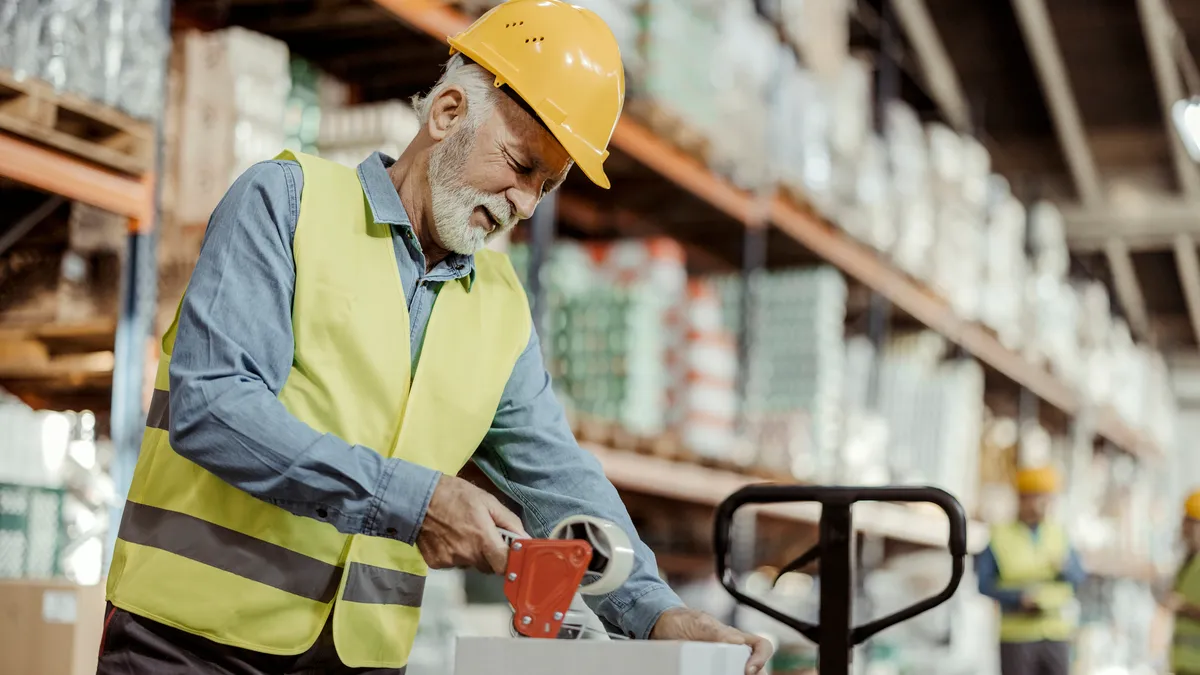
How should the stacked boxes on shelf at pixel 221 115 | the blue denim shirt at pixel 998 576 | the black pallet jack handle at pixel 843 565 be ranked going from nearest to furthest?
1. the black pallet jack handle at pixel 843 565
2. the stacked boxes on shelf at pixel 221 115
3. the blue denim shirt at pixel 998 576

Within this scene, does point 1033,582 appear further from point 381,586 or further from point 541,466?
point 381,586

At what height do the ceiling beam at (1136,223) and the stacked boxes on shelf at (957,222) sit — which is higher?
the ceiling beam at (1136,223)

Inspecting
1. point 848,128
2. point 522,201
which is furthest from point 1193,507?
point 522,201

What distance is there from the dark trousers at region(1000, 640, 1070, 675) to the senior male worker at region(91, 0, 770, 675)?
604cm

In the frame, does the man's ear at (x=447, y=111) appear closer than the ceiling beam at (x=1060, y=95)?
Yes

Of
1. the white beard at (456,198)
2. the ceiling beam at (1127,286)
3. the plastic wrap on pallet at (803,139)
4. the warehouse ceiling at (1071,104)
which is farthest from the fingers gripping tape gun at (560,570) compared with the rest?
the ceiling beam at (1127,286)

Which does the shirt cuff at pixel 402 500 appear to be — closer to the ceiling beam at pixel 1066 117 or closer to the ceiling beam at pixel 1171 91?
the ceiling beam at pixel 1066 117

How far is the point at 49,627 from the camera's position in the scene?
114 inches

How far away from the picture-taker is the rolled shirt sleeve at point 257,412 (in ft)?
5.58

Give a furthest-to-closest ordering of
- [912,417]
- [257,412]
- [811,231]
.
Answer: [912,417] < [811,231] < [257,412]

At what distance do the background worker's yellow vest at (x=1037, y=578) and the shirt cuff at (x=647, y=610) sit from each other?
6.07m

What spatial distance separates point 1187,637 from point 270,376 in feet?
21.0

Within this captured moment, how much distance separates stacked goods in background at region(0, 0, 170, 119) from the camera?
3012 millimetres

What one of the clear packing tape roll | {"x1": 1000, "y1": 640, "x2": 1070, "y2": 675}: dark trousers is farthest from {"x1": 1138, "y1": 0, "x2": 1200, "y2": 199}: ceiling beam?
the clear packing tape roll
